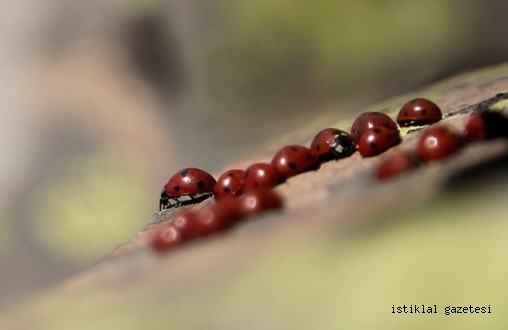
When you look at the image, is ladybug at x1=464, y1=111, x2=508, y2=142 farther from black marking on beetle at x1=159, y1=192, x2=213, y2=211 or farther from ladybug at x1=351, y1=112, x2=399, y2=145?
black marking on beetle at x1=159, y1=192, x2=213, y2=211

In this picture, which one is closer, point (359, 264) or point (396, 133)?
point (359, 264)

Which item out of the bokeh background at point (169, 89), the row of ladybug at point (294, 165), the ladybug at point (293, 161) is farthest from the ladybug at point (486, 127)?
the bokeh background at point (169, 89)

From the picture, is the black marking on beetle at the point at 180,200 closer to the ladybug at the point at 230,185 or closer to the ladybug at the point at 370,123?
the ladybug at the point at 230,185

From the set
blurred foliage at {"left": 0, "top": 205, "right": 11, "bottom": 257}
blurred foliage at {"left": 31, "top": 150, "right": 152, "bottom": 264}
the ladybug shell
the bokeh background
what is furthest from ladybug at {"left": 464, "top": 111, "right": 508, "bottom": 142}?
blurred foliage at {"left": 0, "top": 205, "right": 11, "bottom": 257}

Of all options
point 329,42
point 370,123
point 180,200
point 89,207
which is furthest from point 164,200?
point 329,42

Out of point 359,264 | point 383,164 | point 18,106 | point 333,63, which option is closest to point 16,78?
point 18,106

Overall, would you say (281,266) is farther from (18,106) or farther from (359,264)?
(18,106)
